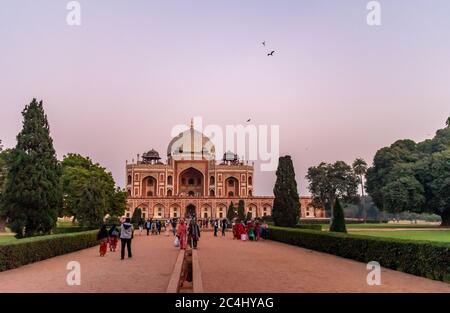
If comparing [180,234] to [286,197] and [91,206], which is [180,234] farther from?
[91,206]

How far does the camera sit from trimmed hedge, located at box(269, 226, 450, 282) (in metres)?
9.97

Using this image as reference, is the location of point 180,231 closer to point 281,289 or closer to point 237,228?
point 237,228

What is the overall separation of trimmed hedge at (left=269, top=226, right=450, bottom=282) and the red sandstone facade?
59.3 meters

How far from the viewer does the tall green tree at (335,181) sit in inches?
2522

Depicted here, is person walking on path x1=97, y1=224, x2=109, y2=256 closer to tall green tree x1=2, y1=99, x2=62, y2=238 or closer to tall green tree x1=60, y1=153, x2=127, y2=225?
tall green tree x1=2, y1=99, x2=62, y2=238

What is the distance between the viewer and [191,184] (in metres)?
87.2

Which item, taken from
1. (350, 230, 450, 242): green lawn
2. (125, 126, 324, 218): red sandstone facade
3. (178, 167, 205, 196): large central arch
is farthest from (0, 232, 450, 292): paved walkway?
(178, 167, 205, 196): large central arch

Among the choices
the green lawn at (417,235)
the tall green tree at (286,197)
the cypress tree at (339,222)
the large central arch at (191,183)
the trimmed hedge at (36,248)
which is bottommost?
the green lawn at (417,235)

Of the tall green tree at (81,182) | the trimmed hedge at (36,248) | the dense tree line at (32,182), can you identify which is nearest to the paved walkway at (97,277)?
the trimmed hedge at (36,248)

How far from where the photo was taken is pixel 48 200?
20781 mm

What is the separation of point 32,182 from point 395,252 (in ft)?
51.5

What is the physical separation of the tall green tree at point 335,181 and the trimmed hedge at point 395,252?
4684cm

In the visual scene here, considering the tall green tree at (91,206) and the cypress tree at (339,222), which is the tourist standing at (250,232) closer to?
the cypress tree at (339,222)

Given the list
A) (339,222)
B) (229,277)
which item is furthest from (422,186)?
(229,277)
